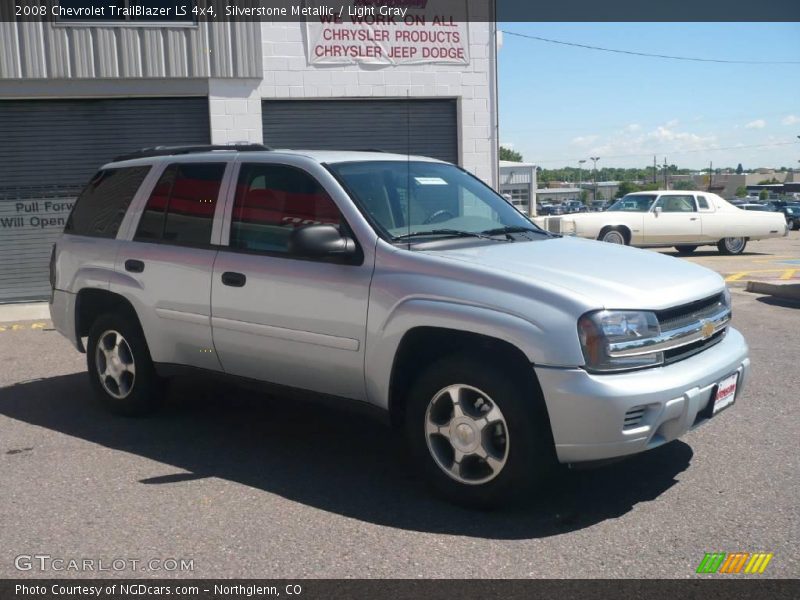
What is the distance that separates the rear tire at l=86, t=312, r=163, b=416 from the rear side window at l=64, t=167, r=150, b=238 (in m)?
0.70

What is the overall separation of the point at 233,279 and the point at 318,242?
3.00ft

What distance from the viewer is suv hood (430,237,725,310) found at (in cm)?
433

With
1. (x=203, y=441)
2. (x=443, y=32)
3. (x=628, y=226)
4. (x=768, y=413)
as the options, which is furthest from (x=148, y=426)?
(x=628, y=226)

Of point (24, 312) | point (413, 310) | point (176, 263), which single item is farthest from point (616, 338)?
point (24, 312)

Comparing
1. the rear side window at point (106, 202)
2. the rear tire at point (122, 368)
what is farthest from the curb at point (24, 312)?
the rear tire at point (122, 368)

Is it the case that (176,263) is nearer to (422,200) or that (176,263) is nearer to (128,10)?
(422,200)

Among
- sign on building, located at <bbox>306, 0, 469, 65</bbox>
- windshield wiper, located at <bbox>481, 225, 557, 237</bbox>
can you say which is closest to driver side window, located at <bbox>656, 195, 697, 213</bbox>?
sign on building, located at <bbox>306, 0, 469, 65</bbox>

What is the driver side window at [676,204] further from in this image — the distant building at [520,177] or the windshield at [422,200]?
the distant building at [520,177]

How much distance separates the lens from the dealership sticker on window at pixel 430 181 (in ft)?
18.7

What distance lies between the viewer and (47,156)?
13695 millimetres

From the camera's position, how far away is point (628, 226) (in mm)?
20938

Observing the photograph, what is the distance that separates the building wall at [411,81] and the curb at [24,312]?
4.72 m

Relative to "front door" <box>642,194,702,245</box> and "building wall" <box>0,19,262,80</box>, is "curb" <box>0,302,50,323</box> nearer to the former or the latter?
"building wall" <box>0,19,262,80</box>
